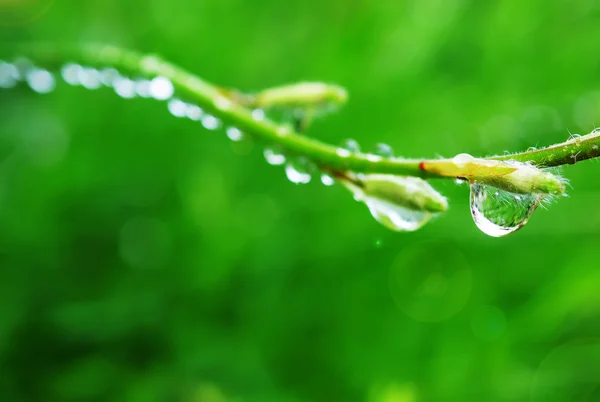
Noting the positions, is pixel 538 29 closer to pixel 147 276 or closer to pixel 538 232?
pixel 538 232

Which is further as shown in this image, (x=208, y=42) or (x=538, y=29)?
(x=208, y=42)

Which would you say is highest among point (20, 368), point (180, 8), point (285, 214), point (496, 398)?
point (180, 8)

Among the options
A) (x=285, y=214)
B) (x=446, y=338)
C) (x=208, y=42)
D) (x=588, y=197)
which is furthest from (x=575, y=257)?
(x=208, y=42)

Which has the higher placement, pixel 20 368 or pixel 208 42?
pixel 208 42

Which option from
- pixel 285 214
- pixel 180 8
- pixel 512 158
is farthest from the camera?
pixel 180 8

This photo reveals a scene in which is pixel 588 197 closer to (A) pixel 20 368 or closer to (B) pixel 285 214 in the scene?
(B) pixel 285 214

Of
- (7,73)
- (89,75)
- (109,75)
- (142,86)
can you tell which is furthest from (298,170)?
(7,73)

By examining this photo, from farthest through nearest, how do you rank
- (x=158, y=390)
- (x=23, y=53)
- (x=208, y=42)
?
(x=208, y=42) < (x=158, y=390) < (x=23, y=53)
